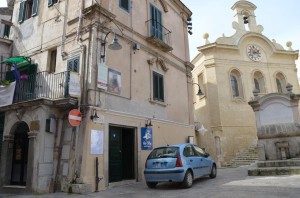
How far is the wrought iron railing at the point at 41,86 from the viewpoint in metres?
10.7

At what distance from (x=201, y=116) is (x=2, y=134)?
17122 millimetres

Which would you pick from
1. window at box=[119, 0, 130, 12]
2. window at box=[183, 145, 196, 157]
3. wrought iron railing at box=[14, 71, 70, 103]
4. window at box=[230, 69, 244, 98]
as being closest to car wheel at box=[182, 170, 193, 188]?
window at box=[183, 145, 196, 157]

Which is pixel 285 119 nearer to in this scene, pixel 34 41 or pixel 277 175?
pixel 277 175

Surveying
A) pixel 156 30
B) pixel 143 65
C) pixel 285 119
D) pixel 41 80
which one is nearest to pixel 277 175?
pixel 285 119

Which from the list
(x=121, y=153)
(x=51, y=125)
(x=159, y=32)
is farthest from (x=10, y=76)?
(x=159, y=32)

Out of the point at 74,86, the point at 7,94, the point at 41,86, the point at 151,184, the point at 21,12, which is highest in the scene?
the point at 21,12

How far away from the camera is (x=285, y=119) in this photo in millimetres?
13062

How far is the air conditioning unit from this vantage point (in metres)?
10.0

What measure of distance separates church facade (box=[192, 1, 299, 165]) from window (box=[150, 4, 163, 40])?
30.6ft

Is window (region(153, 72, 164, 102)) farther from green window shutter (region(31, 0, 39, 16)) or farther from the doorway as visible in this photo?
green window shutter (region(31, 0, 39, 16))

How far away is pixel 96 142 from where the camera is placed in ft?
33.1

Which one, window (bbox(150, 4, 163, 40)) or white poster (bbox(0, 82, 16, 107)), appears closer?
white poster (bbox(0, 82, 16, 107))

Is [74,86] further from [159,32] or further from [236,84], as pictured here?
[236,84]

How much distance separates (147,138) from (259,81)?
57.3ft
